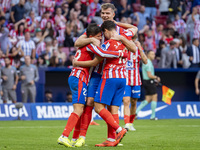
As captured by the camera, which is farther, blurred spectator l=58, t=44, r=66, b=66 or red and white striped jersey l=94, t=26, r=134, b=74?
blurred spectator l=58, t=44, r=66, b=66

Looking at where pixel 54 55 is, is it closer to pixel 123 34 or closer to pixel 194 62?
pixel 194 62

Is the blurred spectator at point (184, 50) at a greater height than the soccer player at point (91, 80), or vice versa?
the soccer player at point (91, 80)

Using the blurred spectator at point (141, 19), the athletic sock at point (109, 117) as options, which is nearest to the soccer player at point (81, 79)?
the athletic sock at point (109, 117)

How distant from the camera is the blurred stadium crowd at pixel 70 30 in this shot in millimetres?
19703

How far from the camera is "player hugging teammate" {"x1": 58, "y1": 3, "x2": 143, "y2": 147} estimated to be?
324 inches

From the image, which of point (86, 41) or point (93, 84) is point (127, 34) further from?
point (93, 84)

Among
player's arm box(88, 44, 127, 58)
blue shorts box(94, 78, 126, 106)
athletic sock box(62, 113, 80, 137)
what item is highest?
player's arm box(88, 44, 127, 58)

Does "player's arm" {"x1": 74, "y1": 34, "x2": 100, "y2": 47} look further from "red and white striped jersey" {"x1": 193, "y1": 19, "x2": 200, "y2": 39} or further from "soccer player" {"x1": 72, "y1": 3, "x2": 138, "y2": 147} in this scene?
"red and white striped jersey" {"x1": 193, "y1": 19, "x2": 200, "y2": 39}

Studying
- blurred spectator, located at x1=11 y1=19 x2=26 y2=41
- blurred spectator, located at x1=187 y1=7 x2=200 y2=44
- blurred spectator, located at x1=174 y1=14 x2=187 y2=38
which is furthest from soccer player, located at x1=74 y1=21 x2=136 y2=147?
blurred spectator, located at x1=174 y1=14 x2=187 y2=38

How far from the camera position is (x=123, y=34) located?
8.68 m

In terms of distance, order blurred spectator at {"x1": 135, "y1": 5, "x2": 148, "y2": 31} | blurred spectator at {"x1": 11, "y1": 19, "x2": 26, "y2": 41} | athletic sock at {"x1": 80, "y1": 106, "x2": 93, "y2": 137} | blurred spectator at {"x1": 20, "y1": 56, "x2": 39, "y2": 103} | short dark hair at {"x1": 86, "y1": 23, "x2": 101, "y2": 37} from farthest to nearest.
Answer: blurred spectator at {"x1": 135, "y1": 5, "x2": 148, "y2": 31}
blurred spectator at {"x1": 11, "y1": 19, "x2": 26, "y2": 41}
blurred spectator at {"x1": 20, "y1": 56, "x2": 39, "y2": 103}
athletic sock at {"x1": 80, "y1": 106, "x2": 93, "y2": 137}
short dark hair at {"x1": 86, "y1": 23, "x2": 101, "y2": 37}

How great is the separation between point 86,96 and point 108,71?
1.97 feet

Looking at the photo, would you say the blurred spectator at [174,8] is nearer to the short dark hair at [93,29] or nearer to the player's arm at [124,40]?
the player's arm at [124,40]

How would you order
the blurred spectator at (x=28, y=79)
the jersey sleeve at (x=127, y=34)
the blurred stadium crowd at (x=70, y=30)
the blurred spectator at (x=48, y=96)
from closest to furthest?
the jersey sleeve at (x=127, y=34)
the blurred spectator at (x=28, y=79)
the blurred spectator at (x=48, y=96)
the blurred stadium crowd at (x=70, y=30)
